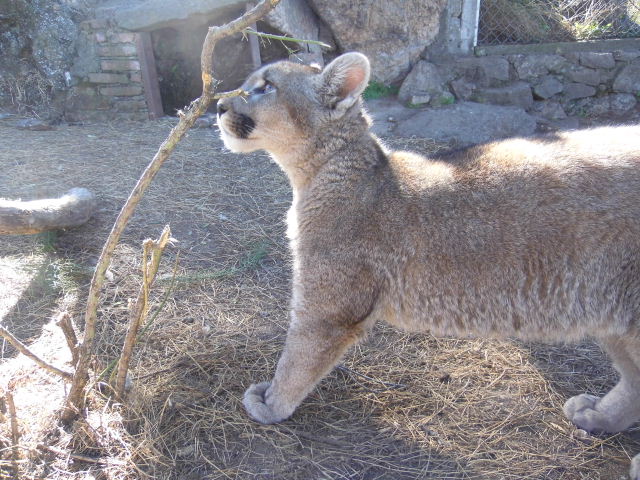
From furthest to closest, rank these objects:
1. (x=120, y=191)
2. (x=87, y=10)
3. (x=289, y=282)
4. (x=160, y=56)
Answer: (x=160, y=56) < (x=87, y=10) < (x=120, y=191) < (x=289, y=282)

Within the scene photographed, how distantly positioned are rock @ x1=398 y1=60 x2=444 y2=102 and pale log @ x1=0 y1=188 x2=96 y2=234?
241 inches

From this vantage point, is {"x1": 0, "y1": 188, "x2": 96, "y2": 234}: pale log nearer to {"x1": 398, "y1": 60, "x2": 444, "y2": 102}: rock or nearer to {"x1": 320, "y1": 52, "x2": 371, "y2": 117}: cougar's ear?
{"x1": 320, "y1": 52, "x2": 371, "y2": 117}: cougar's ear

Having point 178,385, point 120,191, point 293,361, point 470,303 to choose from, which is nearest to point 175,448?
point 178,385

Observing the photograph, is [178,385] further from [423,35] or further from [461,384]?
[423,35]

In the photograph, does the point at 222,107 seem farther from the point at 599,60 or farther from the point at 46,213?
the point at 599,60

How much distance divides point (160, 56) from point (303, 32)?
257 cm

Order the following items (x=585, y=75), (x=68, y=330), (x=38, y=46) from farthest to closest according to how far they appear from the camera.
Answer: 1. (x=585, y=75)
2. (x=38, y=46)
3. (x=68, y=330)

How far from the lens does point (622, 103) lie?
31.7 ft

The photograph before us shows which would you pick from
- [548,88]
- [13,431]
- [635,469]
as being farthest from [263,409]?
[548,88]

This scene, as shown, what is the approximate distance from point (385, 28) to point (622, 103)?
4383 millimetres

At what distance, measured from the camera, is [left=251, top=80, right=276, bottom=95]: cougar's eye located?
3.80 metres

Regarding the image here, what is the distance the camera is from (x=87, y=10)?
916cm

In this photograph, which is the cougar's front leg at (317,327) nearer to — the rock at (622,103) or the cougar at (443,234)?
the cougar at (443,234)

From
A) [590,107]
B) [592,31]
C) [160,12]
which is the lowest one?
[590,107]
